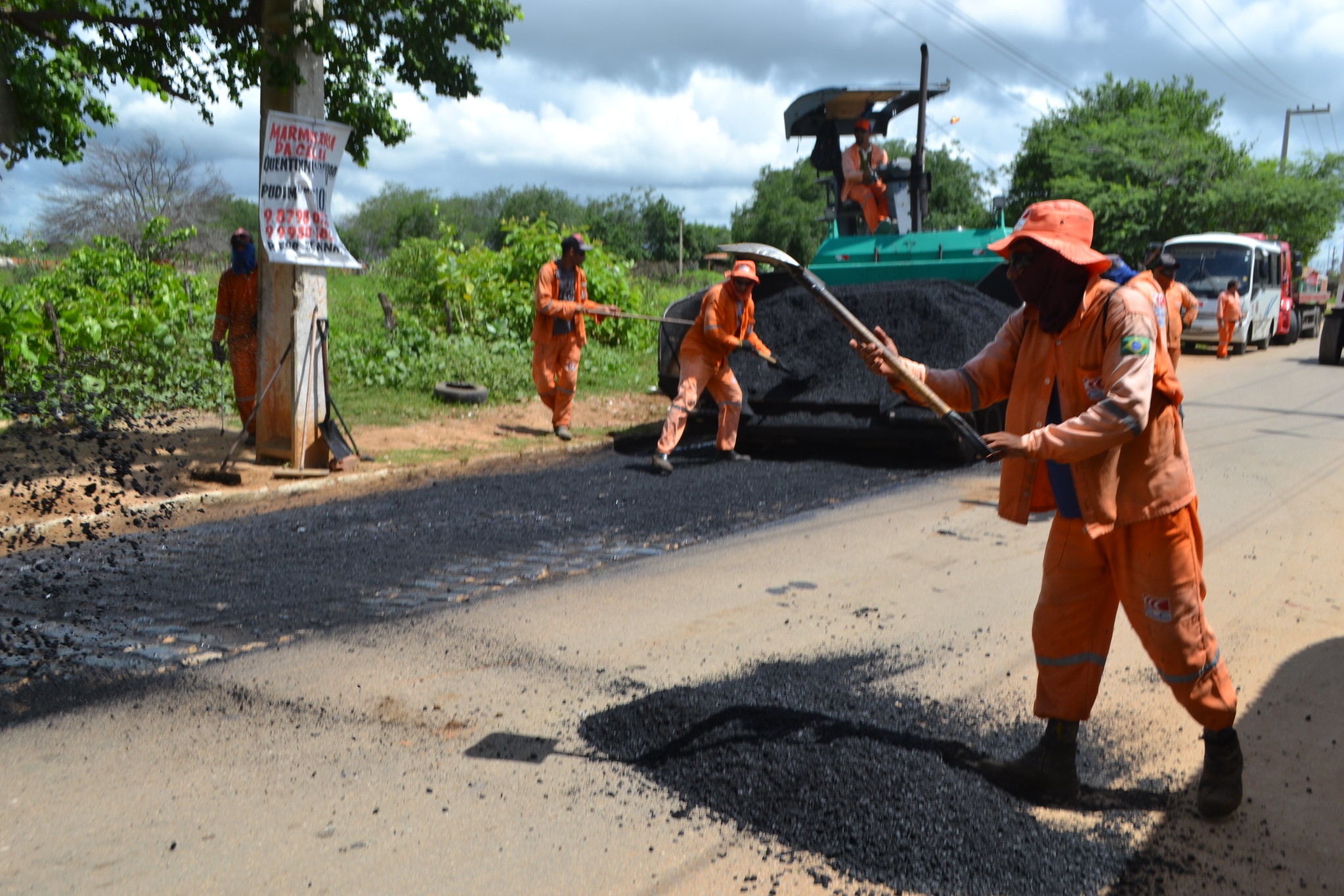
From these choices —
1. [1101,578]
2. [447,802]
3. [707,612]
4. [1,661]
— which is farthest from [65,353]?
[1101,578]

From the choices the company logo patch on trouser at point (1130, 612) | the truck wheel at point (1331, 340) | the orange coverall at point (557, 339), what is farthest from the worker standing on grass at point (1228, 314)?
the company logo patch on trouser at point (1130, 612)

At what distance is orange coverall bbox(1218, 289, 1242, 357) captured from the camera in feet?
63.4

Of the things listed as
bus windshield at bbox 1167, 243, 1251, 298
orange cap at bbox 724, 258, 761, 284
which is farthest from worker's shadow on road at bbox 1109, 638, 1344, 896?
bus windshield at bbox 1167, 243, 1251, 298

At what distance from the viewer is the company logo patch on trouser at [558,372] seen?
9680mm

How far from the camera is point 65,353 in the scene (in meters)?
10.2

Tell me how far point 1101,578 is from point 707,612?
2.06 m

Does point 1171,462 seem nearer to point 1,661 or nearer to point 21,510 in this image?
Answer: point 1,661

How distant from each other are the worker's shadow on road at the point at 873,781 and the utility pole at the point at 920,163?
7188mm

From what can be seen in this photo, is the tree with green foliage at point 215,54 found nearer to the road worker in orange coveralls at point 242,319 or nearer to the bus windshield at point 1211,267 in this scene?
the road worker in orange coveralls at point 242,319

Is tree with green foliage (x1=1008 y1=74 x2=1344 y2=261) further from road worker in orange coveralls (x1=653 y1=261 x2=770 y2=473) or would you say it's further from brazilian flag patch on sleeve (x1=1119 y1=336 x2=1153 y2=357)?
brazilian flag patch on sleeve (x1=1119 y1=336 x2=1153 y2=357)

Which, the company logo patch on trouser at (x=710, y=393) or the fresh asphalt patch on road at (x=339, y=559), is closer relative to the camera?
the fresh asphalt patch on road at (x=339, y=559)

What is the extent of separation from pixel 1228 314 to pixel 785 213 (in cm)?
6093

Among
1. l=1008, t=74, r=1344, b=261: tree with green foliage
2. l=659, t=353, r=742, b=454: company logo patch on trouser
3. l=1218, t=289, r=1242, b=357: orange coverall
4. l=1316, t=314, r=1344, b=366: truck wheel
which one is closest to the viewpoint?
l=659, t=353, r=742, b=454: company logo patch on trouser

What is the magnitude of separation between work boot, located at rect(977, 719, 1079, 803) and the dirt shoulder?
16.8 feet
